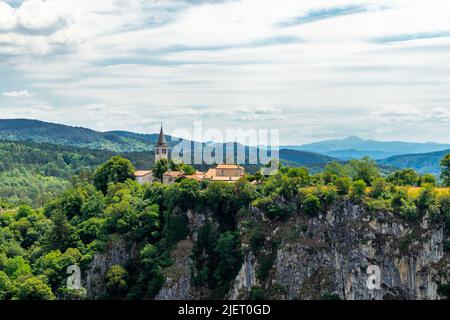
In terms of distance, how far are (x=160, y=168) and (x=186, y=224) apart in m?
15.2

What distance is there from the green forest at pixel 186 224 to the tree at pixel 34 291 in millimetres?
92

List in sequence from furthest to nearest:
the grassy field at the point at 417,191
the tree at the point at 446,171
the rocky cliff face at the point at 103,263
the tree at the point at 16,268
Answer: the tree at the point at 446,171 → the tree at the point at 16,268 → the rocky cliff face at the point at 103,263 → the grassy field at the point at 417,191

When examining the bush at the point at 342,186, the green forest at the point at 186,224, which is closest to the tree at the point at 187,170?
the green forest at the point at 186,224

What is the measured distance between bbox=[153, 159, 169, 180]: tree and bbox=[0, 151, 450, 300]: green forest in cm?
657

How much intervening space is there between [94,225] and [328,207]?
83.6ft

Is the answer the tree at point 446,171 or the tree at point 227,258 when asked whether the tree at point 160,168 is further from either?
the tree at point 446,171

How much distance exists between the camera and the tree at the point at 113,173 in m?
78.9

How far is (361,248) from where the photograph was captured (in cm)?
6000

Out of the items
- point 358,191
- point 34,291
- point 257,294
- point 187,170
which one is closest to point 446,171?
point 358,191

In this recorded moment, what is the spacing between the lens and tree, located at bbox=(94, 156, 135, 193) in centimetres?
7894

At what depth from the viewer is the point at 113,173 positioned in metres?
78.9

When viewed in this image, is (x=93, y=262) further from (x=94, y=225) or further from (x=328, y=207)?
(x=328, y=207)

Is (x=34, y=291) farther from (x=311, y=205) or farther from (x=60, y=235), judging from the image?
(x=311, y=205)
